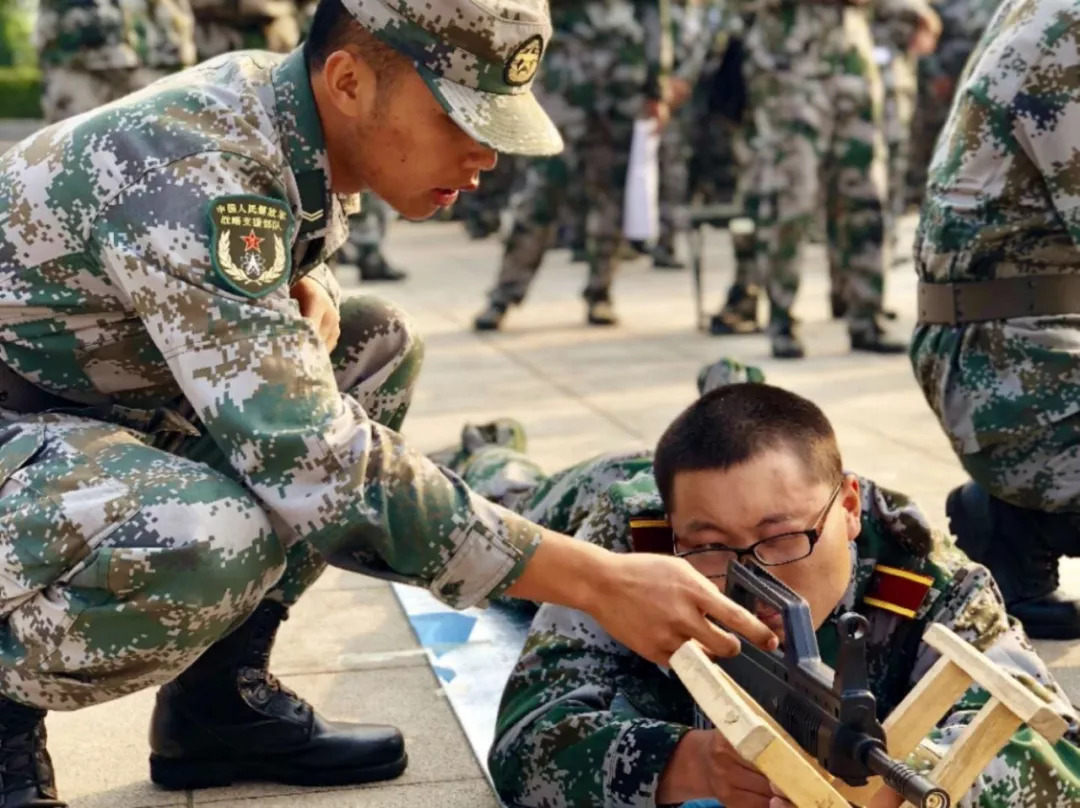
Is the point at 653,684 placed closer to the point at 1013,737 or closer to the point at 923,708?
the point at 1013,737

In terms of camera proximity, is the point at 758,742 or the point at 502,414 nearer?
the point at 758,742

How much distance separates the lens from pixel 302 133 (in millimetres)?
2447

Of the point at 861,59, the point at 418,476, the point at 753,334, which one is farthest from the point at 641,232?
the point at 418,476

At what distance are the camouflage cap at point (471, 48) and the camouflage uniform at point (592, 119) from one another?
559 centimetres

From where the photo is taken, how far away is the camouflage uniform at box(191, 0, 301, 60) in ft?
26.0

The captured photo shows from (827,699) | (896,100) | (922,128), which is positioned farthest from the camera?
(922,128)

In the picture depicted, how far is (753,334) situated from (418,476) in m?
5.95

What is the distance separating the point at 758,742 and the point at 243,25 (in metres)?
6.76

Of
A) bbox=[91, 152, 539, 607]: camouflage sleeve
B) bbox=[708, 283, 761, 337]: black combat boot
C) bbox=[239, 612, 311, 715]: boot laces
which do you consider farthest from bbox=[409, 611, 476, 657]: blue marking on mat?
bbox=[708, 283, 761, 337]: black combat boot

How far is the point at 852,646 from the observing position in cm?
183

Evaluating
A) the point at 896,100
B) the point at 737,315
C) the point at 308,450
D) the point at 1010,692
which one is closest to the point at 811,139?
the point at 737,315

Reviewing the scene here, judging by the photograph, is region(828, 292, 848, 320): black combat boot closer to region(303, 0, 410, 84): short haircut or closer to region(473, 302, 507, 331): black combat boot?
region(473, 302, 507, 331): black combat boot

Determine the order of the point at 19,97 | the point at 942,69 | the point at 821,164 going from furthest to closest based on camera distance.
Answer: the point at 19,97 → the point at 942,69 → the point at 821,164

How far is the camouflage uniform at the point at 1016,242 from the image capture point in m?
3.41
